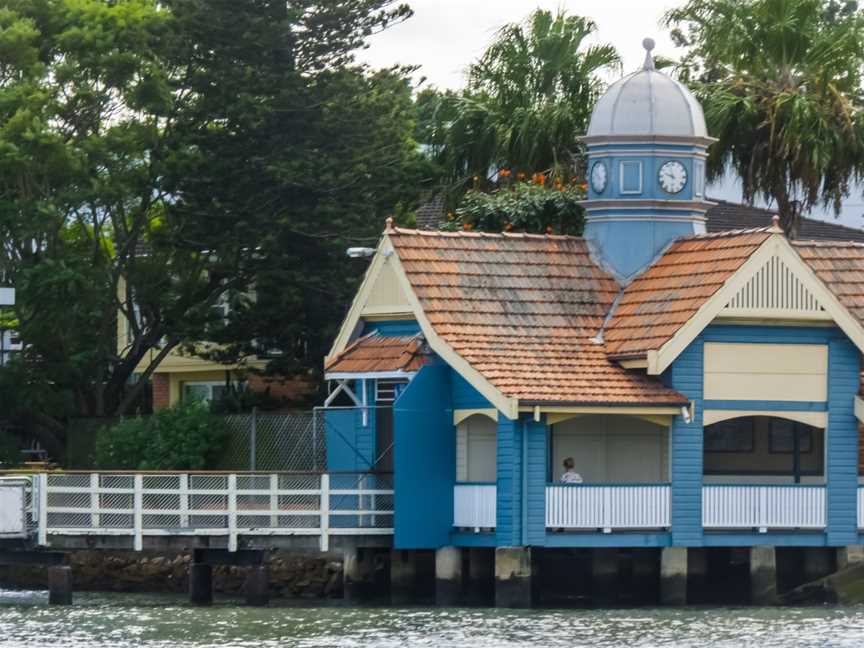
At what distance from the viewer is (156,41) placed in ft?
206

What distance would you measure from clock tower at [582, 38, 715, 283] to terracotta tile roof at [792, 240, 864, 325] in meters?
2.31

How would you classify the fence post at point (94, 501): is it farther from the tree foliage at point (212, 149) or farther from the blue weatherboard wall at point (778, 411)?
the tree foliage at point (212, 149)

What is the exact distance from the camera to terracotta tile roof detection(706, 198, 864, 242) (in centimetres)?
7119

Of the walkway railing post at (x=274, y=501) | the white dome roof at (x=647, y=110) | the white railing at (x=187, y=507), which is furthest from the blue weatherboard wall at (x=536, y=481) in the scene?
the white dome roof at (x=647, y=110)

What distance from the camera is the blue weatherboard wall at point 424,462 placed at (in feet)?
158

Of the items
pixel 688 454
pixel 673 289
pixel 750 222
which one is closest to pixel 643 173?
pixel 673 289

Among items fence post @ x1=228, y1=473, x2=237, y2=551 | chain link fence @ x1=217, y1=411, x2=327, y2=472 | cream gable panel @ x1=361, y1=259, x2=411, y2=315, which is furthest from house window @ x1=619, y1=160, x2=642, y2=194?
fence post @ x1=228, y1=473, x2=237, y2=551

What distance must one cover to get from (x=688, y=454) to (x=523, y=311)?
3765 mm

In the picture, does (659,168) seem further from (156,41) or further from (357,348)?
(156,41)

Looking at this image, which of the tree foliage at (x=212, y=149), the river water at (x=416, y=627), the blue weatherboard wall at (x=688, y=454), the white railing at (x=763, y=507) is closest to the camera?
the river water at (x=416, y=627)

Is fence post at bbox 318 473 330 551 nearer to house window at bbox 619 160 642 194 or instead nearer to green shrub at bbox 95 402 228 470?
house window at bbox 619 160 642 194

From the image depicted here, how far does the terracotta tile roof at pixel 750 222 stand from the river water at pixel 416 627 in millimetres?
24404

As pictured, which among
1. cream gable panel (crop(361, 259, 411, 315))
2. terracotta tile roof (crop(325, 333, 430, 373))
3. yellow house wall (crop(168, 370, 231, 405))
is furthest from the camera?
yellow house wall (crop(168, 370, 231, 405))

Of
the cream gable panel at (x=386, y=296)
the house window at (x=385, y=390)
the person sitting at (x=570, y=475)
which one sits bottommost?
the person sitting at (x=570, y=475)
